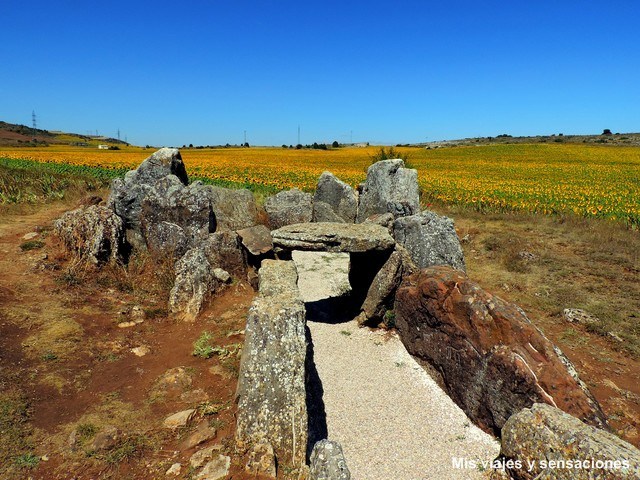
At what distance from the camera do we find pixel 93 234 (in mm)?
12023

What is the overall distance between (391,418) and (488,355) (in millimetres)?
2036

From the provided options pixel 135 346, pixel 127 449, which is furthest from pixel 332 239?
pixel 127 449

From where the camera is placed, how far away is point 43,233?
532 inches

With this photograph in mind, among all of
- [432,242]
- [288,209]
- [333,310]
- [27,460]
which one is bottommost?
[333,310]

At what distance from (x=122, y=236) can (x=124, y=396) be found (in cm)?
709

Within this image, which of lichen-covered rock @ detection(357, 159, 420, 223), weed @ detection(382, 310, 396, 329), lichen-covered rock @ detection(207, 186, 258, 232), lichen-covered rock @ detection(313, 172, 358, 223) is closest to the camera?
weed @ detection(382, 310, 396, 329)

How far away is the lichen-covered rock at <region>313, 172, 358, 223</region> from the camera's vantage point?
63.6 feet

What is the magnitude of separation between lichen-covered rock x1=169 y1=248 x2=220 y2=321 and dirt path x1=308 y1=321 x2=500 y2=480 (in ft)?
10.8

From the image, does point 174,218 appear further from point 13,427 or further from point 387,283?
point 13,427

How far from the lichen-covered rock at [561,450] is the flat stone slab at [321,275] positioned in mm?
6636

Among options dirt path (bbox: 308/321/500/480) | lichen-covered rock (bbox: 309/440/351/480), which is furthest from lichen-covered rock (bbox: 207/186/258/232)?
lichen-covered rock (bbox: 309/440/351/480)

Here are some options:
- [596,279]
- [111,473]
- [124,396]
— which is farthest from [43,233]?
[596,279]

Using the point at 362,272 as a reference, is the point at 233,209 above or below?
above

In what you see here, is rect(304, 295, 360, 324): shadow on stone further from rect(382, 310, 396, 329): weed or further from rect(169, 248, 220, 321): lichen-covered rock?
rect(169, 248, 220, 321): lichen-covered rock
